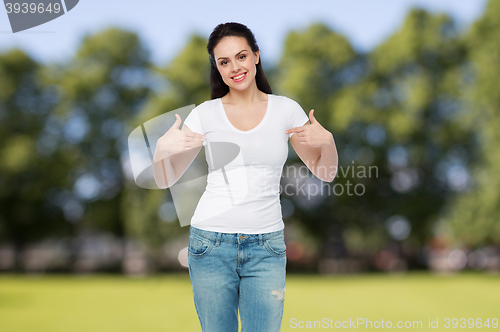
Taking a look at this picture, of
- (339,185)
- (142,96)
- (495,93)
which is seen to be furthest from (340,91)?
(142,96)

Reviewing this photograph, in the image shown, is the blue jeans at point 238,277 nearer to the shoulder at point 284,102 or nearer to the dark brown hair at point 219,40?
the shoulder at point 284,102

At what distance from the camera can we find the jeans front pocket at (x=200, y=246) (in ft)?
8.56

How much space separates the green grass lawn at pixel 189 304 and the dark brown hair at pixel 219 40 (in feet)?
26.0

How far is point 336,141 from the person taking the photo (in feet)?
79.0

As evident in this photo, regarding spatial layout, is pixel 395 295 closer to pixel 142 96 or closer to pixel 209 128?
pixel 209 128

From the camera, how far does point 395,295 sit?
15867mm

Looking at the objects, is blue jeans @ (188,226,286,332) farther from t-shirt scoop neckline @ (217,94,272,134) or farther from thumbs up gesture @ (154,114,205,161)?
t-shirt scoop neckline @ (217,94,272,134)

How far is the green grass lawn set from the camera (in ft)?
36.2

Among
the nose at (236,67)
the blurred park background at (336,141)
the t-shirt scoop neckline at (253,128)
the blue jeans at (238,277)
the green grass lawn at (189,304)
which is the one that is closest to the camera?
the blue jeans at (238,277)

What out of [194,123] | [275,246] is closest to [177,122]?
[194,123]

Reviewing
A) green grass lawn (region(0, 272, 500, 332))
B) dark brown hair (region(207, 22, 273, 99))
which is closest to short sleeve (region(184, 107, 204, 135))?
dark brown hair (region(207, 22, 273, 99))

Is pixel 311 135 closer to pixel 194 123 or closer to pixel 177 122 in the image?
pixel 194 123

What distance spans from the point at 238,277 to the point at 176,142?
0.85 meters

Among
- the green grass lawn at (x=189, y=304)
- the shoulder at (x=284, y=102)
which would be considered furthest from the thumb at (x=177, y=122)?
the green grass lawn at (x=189, y=304)
